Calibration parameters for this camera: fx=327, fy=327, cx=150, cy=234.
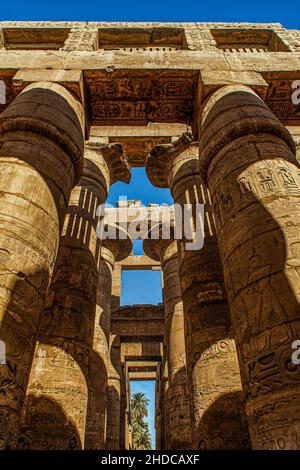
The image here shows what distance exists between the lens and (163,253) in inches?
510

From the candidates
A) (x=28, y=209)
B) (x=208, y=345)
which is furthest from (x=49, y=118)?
(x=208, y=345)

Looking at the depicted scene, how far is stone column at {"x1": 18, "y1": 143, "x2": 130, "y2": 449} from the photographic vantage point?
5.07m

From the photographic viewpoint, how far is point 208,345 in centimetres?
590

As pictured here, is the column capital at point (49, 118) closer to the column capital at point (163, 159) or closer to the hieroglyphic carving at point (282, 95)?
the column capital at point (163, 159)

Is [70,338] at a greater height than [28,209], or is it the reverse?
[28,209]

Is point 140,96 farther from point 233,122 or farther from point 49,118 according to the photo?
point 233,122

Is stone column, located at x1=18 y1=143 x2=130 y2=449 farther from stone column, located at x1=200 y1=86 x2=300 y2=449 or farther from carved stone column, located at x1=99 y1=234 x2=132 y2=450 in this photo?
carved stone column, located at x1=99 y1=234 x2=132 y2=450

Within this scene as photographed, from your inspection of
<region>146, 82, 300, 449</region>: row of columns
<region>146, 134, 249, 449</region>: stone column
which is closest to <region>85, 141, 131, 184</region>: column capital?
<region>146, 134, 249, 449</region>: stone column

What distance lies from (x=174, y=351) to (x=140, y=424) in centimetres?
2785

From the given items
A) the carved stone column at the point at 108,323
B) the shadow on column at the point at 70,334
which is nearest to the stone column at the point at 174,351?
the carved stone column at the point at 108,323

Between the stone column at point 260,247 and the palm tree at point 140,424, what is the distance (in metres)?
30.5

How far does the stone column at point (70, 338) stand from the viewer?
5074 mm

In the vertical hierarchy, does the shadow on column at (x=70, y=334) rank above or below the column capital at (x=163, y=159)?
below
